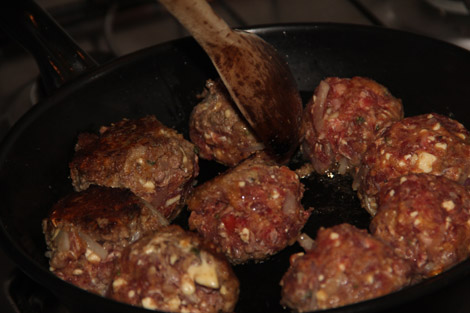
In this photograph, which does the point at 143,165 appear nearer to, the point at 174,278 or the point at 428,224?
the point at 174,278

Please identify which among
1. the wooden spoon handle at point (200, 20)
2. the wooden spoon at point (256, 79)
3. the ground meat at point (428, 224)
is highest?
the wooden spoon handle at point (200, 20)

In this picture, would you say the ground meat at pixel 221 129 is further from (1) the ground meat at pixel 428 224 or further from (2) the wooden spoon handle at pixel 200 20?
(1) the ground meat at pixel 428 224

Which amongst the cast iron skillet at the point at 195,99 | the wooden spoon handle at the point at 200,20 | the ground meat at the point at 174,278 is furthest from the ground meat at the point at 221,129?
the ground meat at the point at 174,278

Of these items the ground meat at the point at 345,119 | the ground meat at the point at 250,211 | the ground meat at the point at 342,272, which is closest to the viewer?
the ground meat at the point at 342,272

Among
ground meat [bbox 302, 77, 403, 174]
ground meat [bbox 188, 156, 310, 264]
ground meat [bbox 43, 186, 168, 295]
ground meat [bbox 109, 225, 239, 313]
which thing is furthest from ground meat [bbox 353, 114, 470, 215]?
ground meat [bbox 43, 186, 168, 295]

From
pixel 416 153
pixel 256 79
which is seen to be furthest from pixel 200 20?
pixel 416 153

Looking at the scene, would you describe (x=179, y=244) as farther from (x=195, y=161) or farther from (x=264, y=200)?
(x=195, y=161)
